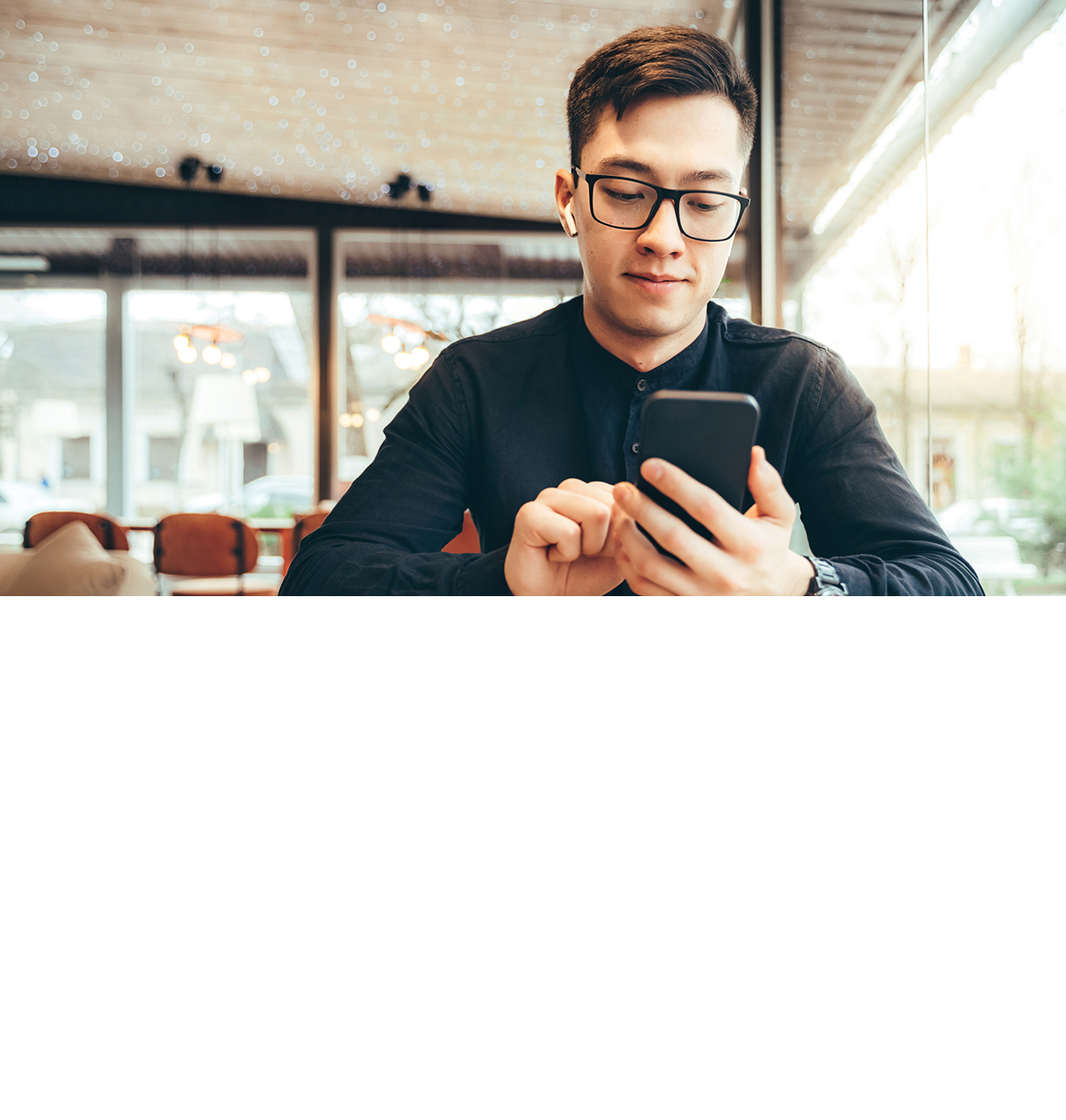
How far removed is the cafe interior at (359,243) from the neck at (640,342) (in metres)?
0.14

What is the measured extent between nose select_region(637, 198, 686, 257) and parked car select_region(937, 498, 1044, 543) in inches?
53.8

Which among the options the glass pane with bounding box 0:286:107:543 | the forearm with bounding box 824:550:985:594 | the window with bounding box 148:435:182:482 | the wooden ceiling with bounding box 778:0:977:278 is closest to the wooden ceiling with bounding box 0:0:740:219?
the wooden ceiling with bounding box 778:0:977:278

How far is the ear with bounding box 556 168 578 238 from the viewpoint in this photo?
930 mm

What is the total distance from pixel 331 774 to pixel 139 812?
0.11m

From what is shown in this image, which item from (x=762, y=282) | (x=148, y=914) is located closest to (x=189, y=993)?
(x=148, y=914)

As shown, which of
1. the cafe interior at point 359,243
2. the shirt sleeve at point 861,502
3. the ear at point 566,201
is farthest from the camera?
the cafe interior at point 359,243

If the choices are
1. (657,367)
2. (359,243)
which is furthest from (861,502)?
(359,243)

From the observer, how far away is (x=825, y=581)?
56 cm

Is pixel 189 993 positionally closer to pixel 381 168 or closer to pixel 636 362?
pixel 636 362

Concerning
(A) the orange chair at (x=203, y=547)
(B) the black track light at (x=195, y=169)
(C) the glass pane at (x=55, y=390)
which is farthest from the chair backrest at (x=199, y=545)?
(B) the black track light at (x=195, y=169)

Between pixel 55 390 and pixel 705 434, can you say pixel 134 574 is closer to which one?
pixel 705 434

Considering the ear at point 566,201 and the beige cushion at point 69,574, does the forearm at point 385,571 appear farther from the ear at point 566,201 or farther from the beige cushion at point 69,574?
the ear at point 566,201

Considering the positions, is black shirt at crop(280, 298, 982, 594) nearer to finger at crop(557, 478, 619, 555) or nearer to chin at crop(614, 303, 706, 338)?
chin at crop(614, 303, 706, 338)

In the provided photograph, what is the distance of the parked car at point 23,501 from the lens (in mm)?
5441
